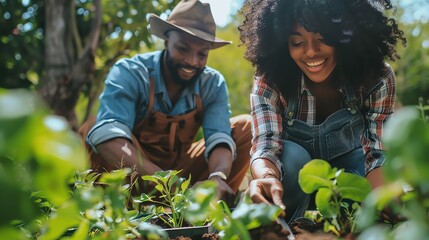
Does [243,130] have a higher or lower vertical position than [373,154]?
lower

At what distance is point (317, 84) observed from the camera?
1863mm

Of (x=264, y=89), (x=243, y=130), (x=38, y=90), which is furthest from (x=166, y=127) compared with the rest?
(x=38, y=90)

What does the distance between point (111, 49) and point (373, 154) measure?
326 centimetres

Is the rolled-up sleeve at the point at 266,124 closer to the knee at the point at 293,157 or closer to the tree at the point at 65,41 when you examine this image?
the knee at the point at 293,157

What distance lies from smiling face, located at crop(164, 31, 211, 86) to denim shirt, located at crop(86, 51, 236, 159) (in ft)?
0.26

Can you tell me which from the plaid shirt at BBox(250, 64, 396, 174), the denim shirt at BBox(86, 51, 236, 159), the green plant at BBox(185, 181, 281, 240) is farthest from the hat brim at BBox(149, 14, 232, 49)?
the green plant at BBox(185, 181, 281, 240)

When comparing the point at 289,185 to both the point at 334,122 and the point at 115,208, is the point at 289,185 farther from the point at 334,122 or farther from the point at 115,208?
the point at 115,208

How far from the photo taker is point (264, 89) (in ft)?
6.04

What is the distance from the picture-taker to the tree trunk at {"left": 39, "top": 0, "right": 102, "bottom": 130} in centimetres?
394

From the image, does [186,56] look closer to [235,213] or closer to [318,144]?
[318,144]

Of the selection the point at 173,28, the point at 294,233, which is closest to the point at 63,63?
the point at 173,28

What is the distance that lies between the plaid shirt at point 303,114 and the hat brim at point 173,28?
727 millimetres

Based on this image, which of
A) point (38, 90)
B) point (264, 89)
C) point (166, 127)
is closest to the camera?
point (264, 89)

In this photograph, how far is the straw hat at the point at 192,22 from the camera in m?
2.62
